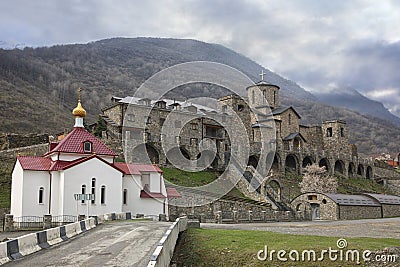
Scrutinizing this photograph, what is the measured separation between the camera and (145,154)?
2181 inches

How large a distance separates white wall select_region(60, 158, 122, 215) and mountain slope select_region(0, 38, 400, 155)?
46.3m

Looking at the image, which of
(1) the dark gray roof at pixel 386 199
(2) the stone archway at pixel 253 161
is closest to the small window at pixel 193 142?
(2) the stone archway at pixel 253 161

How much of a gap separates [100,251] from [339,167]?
66.5m

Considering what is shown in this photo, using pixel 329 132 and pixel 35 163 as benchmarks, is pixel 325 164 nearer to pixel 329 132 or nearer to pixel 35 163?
pixel 329 132

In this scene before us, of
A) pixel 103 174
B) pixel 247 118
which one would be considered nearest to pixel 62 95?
pixel 247 118

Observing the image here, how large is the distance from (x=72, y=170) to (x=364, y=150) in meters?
126

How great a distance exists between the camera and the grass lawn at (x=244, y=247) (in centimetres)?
1509

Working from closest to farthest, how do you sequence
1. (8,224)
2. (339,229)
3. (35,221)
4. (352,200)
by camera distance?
(339,229)
(8,224)
(35,221)
(352,200)

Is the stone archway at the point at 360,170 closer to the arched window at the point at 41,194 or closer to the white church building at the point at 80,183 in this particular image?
the white church building at the point at 80,183

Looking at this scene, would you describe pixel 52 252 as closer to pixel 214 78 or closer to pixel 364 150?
pixel 214 78

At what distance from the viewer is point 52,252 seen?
14.8m

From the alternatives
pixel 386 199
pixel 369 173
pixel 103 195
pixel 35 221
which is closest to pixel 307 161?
pixel 369 173

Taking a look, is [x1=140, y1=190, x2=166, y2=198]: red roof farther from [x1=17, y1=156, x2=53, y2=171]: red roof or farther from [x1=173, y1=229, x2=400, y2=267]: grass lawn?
[x1=173, y1=229, x2=400, y2=267]: grass lawn

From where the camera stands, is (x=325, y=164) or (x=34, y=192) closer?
(x=34, y=192)
